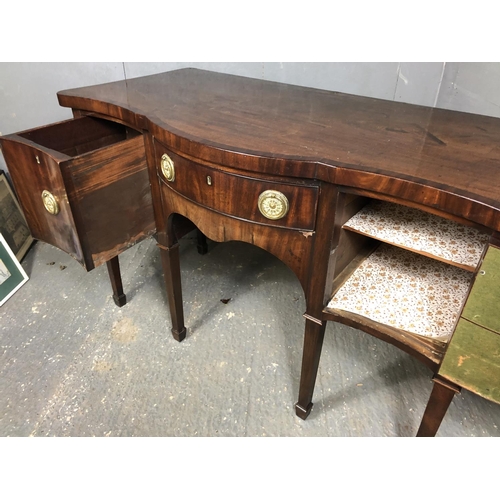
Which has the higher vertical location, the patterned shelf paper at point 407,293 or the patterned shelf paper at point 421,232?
the patterned shelf paper at point 421,232

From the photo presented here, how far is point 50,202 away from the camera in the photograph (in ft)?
2.91

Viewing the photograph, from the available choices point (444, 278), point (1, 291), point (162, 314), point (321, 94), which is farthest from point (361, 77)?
point (1, 291)

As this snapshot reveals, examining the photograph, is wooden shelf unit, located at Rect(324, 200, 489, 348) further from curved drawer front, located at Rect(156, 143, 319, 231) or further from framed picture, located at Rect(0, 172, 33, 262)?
framed picture, located at Rect(0, 172, 33, 262)

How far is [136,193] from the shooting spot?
3.21 feet

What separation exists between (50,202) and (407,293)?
0.79 metres

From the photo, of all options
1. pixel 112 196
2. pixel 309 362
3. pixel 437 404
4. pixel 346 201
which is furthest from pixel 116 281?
pixel 437 404

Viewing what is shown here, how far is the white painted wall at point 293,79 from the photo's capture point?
54.8 inches

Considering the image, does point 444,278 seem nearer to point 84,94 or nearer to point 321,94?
point 321,94

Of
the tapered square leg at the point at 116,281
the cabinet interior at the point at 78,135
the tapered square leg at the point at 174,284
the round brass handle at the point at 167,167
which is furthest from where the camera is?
the tapered square leg at the point at 116,281

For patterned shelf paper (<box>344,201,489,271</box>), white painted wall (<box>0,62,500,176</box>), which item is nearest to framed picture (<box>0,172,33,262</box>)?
white painted wall (<box>0,62,500,176</box>)

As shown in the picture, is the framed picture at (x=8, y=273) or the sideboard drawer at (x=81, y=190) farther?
the framed picture at (x=8, y=273)

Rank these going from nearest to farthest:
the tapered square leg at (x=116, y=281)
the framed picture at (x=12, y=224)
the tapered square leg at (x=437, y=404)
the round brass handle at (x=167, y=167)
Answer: the tapered square leg at (x=437, y=404), the round brass handle at (x=167, y=167), the tapered square leg at (x=116, y=281), the framed picture at (x=12, y=224)

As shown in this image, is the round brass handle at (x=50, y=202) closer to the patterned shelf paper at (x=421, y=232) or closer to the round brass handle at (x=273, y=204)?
the round brass handle at (x=273, y=204)

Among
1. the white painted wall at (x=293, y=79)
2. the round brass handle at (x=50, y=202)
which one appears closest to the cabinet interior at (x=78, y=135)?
the round brass handle at (x=50, y=202)
